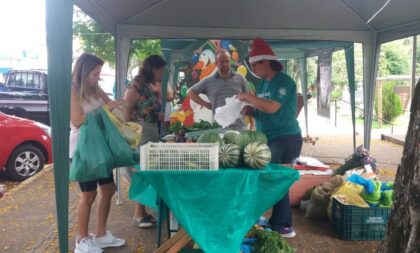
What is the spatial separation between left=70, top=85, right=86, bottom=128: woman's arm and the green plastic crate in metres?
2.57

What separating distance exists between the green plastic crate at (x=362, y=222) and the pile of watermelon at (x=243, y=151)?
1.52 m

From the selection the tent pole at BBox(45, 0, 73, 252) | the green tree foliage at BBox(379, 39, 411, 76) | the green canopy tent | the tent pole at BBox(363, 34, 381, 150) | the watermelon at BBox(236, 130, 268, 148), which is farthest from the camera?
the green tree foliage at BBox(379, 39, 411, 76)

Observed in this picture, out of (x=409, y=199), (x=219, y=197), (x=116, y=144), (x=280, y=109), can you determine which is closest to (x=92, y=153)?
(x=116, y=144)

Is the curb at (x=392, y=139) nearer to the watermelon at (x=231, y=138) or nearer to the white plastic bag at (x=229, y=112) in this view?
the white plastic bag at (x=229, y=112)

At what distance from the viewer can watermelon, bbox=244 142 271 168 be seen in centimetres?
278

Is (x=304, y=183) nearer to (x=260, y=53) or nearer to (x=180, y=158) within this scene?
(x=260, y=53)

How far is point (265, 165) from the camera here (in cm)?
281

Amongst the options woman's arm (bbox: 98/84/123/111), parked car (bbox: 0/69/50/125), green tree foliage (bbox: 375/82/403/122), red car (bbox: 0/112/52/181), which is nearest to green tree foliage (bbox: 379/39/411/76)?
green tree foliage (bbox: 375/82/403/122)

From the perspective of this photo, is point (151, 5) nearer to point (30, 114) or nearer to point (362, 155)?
point (362, 155)

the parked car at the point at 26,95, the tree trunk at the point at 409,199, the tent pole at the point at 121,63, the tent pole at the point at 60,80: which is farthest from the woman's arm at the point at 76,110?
the parked car at the point at 26,95

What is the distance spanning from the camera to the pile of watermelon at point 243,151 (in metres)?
2.79

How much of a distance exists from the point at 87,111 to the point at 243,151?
1.36 m

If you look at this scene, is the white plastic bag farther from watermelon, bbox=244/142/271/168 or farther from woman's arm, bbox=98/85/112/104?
watermelon, bbox=244/142/271/168

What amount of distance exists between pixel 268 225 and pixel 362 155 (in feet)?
6.39
